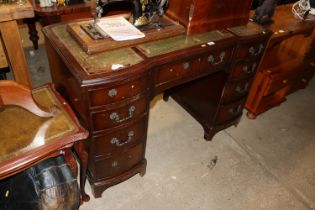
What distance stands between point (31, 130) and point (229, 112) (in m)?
1.43

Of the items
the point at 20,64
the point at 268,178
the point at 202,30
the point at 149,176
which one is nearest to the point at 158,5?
the point at 202,30

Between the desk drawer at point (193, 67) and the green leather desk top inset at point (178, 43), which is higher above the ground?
the green leather desk top inset at point (178, 43)

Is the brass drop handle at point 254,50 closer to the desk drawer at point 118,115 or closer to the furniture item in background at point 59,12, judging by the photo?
the desk drawer at point 118,115

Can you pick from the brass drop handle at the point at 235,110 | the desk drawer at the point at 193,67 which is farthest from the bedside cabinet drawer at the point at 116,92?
the brass drop handle at the point at 235,110

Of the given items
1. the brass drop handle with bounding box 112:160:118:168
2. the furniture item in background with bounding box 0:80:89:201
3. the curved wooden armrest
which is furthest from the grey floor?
the curved wooden armrest

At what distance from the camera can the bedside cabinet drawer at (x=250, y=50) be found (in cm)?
166

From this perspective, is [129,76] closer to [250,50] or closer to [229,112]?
[250,50]

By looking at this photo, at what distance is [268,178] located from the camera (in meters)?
1.97

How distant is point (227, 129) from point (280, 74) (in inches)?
25.3

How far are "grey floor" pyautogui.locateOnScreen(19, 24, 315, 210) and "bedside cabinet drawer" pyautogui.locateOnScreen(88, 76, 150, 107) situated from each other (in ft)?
2.62

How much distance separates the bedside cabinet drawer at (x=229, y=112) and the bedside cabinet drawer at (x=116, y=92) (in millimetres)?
898

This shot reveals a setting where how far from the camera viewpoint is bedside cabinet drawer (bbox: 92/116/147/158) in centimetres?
140

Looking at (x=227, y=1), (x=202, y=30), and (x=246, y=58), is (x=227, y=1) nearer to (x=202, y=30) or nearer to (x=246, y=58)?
(x=202, y=30)

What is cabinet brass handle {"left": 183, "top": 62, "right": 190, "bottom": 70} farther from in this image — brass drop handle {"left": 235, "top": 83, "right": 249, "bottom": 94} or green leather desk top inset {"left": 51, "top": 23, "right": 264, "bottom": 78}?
brass drop handle {"left": 235, "top": 83, "right": 249, "bottom": 94}
